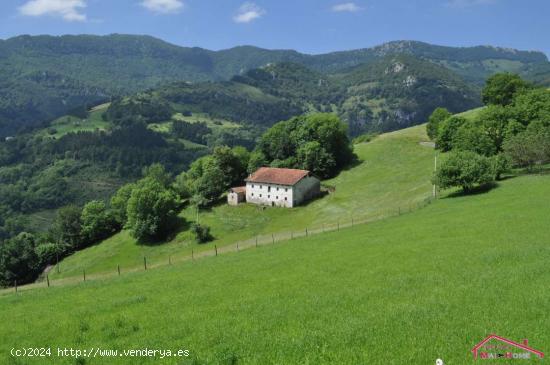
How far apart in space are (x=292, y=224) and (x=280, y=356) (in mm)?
63619

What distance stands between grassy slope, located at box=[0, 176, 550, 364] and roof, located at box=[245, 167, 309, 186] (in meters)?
49.2

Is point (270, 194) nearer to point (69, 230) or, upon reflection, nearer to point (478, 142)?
point (478, 142)

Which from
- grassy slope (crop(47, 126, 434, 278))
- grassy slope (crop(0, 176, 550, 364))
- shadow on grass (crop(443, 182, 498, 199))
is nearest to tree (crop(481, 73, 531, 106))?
grassy slope (crop(47, 126, 434, 278))

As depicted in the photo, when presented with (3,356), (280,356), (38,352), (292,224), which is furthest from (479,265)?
(292,224)

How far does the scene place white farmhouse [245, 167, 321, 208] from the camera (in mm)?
87188

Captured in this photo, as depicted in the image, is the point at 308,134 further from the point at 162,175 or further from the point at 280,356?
the point at 280,356

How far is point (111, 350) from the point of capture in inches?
653

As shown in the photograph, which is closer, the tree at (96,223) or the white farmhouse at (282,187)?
the white farmhouse at (282,187)

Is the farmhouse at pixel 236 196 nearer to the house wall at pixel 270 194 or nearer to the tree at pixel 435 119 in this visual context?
the house wall at pixel 270 194

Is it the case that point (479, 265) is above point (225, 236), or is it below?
above

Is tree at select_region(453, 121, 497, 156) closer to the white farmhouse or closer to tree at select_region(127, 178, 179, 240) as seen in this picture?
the white farmhouse

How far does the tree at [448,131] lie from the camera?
97062mm

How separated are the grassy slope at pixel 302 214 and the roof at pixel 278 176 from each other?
557cm

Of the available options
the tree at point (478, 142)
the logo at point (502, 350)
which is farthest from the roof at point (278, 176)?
the logo at point (502, 350)
